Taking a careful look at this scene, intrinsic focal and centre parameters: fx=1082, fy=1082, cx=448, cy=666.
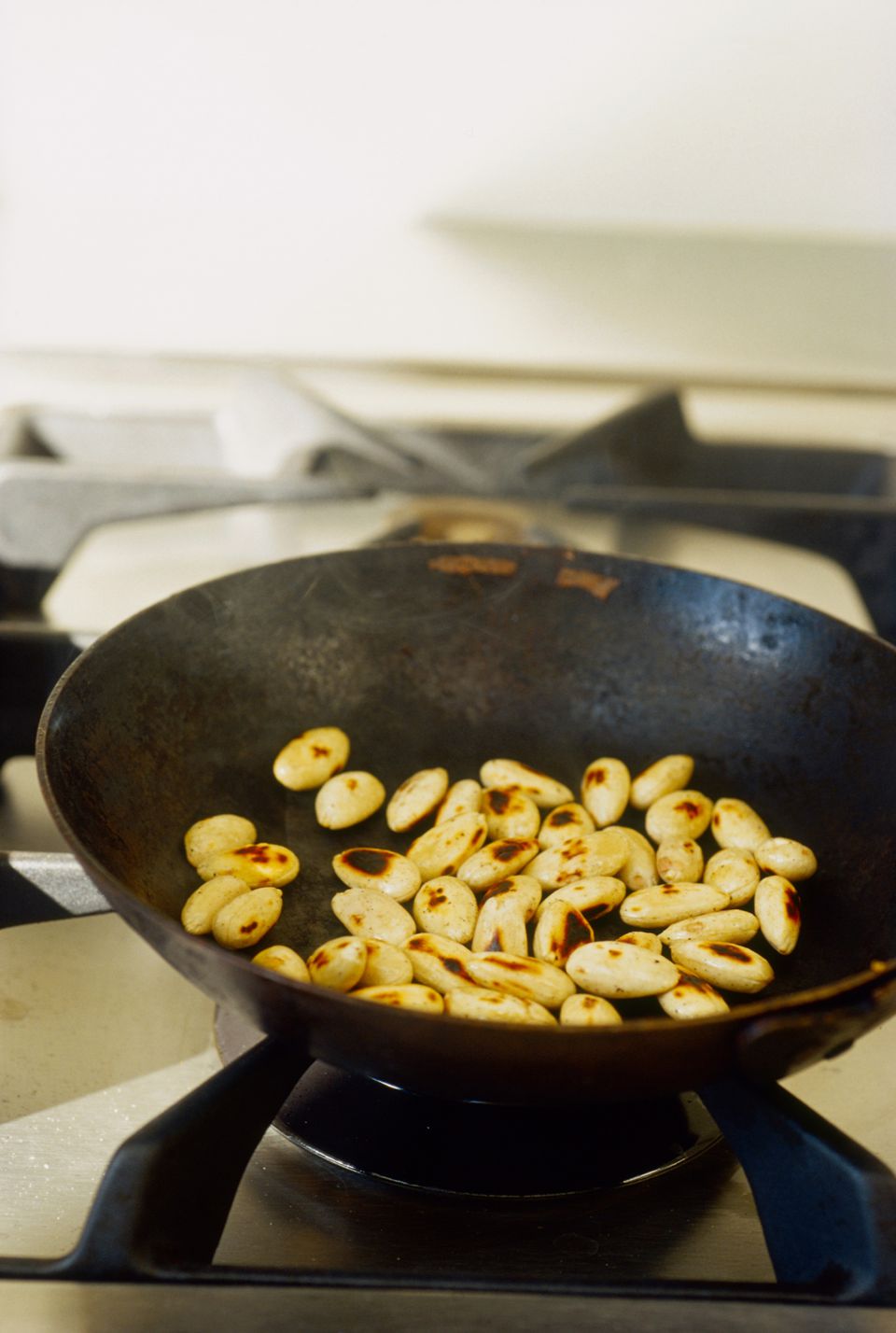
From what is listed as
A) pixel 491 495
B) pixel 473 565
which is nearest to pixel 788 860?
pixel 473 565

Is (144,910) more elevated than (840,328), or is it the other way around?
(840,328)

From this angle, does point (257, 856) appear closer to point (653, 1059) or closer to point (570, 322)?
point (653, 1059)

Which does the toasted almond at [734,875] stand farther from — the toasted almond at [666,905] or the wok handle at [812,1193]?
the wok handle at [812,1193]

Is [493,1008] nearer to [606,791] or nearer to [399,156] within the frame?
[606,791]

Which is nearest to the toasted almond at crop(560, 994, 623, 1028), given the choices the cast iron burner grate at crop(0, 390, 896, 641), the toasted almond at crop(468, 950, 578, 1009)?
the toasted almond at crop(468, 950, 578, 1009)

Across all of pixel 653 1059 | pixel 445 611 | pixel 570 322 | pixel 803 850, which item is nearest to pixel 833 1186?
pixel 653 1059

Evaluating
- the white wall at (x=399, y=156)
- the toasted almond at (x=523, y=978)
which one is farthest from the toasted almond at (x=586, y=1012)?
the white wall at (x=399, y=156)
